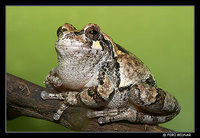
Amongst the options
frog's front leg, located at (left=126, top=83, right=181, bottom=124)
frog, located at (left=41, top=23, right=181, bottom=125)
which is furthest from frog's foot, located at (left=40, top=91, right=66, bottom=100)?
frog's front leg, located at (left=126, top=83, right=181, bottom=124)

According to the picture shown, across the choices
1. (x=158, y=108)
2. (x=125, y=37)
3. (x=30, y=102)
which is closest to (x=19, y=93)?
(x=30, y=102)

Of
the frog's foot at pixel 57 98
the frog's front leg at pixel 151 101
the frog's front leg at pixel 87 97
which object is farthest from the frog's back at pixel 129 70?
the frog's foot at pixel 57 98

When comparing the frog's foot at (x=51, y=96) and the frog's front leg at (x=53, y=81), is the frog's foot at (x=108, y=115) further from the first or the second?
the frog's front leg at (x=53, y=81)

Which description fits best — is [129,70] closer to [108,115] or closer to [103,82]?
[103,82]

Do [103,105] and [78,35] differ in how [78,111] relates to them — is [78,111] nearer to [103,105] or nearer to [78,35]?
[103,105]

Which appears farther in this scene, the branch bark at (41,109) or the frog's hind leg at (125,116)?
the frog's hind leg at (125,116)

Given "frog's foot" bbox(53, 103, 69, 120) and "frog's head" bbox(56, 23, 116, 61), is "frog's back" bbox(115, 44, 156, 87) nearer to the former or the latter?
"frog's head" bbox(56, 23, 116, 61)

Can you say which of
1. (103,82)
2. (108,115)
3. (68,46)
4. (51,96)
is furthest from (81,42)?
(108,115)

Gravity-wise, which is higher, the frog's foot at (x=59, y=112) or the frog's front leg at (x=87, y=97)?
the frog's front leg at (x=87, y=97)

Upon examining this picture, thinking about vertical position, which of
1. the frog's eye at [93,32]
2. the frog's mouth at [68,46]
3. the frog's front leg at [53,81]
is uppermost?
the frog's eye at [93,32]
